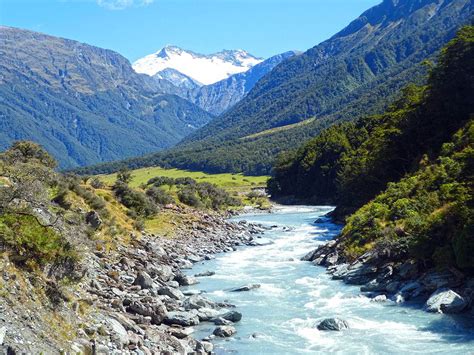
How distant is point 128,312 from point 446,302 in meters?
19.4

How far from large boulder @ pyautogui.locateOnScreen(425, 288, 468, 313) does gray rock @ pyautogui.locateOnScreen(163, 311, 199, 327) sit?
14.6 meters

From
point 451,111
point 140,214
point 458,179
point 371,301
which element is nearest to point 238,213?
point 140,214

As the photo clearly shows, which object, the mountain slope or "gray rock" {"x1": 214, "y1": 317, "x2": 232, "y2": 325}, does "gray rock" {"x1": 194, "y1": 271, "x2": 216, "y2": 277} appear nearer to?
the mountain slope

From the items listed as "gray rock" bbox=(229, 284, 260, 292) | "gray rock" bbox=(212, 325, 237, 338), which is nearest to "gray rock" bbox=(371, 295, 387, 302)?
"gray rock" bbox=(229, 284, 260, 292)

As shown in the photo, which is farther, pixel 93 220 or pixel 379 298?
pixel 93 220

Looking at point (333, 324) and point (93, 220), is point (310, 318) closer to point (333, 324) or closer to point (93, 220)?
point (333, 324)

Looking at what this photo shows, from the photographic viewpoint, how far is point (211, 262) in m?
52.9

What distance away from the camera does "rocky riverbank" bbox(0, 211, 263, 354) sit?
1933 centimetres

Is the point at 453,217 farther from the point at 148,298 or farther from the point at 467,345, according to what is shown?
the point at 148,298

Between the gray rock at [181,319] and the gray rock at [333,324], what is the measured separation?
295 inches

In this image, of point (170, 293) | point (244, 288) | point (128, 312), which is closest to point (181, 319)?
point (128, 312)

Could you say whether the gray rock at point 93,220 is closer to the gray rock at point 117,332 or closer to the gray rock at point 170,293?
the gray rock at point 170,293

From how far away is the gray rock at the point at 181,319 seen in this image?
29.8 metres

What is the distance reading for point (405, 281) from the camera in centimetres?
3712
